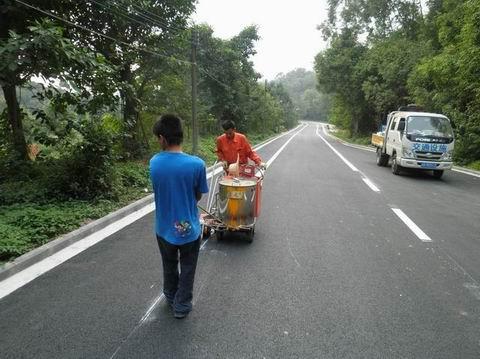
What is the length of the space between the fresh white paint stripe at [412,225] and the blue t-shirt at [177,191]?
430cm

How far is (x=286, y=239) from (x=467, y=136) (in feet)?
54.9

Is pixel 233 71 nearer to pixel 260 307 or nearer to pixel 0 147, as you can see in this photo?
pixel 0 147

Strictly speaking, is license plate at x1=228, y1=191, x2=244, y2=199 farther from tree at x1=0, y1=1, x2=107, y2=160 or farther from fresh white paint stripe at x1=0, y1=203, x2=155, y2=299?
tree at x1=0, y1=1, x2=107, y2=160

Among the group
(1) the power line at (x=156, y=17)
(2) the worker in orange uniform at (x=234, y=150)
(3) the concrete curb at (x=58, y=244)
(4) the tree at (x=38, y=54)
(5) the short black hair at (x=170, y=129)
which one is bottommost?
(3) the concrete curb at (x=58, y=244)

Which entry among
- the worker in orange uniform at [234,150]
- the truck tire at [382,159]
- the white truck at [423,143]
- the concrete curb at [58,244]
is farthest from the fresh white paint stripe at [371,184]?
the concrete curb at [58,244]

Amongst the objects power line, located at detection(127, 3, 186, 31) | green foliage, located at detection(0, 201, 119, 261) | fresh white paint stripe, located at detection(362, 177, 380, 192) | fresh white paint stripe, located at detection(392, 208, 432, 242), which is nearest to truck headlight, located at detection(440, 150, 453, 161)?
fresh white paint stripe, located at detection(362, 177, 380, 192)

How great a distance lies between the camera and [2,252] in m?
4.77

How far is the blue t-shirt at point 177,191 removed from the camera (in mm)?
3496

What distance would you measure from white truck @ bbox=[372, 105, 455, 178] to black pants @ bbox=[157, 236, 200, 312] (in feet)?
38.9

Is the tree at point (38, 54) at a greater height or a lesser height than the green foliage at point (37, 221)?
greater

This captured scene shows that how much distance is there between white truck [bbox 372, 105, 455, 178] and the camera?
13.6 metres

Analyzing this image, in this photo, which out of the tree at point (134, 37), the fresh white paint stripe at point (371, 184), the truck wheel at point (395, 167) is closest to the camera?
the fresh white paint stripe at point (371, 184)

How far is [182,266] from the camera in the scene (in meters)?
3.74

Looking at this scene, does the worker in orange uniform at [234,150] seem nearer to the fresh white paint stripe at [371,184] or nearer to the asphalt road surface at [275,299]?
the asphalt road surface at [275,299]
